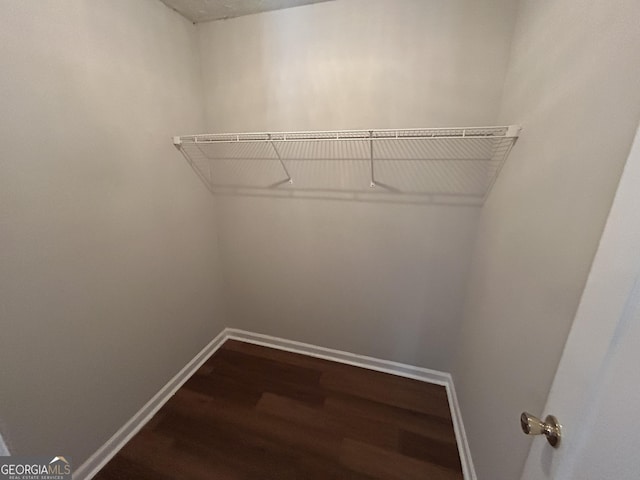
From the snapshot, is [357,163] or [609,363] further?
[357,163]

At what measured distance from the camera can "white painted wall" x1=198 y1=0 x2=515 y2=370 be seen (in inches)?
53.6

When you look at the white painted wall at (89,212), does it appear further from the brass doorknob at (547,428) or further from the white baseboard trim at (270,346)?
the brass doorknob at (547,428)

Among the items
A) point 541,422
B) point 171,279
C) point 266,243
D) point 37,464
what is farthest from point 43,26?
point 541,422

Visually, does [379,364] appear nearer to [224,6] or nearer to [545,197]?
[545,197]

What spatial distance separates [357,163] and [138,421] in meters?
1.99

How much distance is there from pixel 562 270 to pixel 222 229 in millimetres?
1931

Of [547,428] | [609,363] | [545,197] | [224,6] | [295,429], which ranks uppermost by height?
[224,6]

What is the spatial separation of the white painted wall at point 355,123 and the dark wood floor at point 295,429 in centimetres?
26

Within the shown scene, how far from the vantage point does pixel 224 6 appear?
150cm

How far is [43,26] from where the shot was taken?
102 centimetres


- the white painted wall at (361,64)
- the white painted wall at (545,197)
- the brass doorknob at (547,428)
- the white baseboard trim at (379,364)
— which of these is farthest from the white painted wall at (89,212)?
the white painted wall at (545,197)

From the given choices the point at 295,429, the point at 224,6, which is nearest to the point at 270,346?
the point at 295,429

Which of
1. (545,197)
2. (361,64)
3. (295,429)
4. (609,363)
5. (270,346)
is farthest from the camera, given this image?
(270,346)

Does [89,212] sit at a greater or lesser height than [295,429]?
greater
